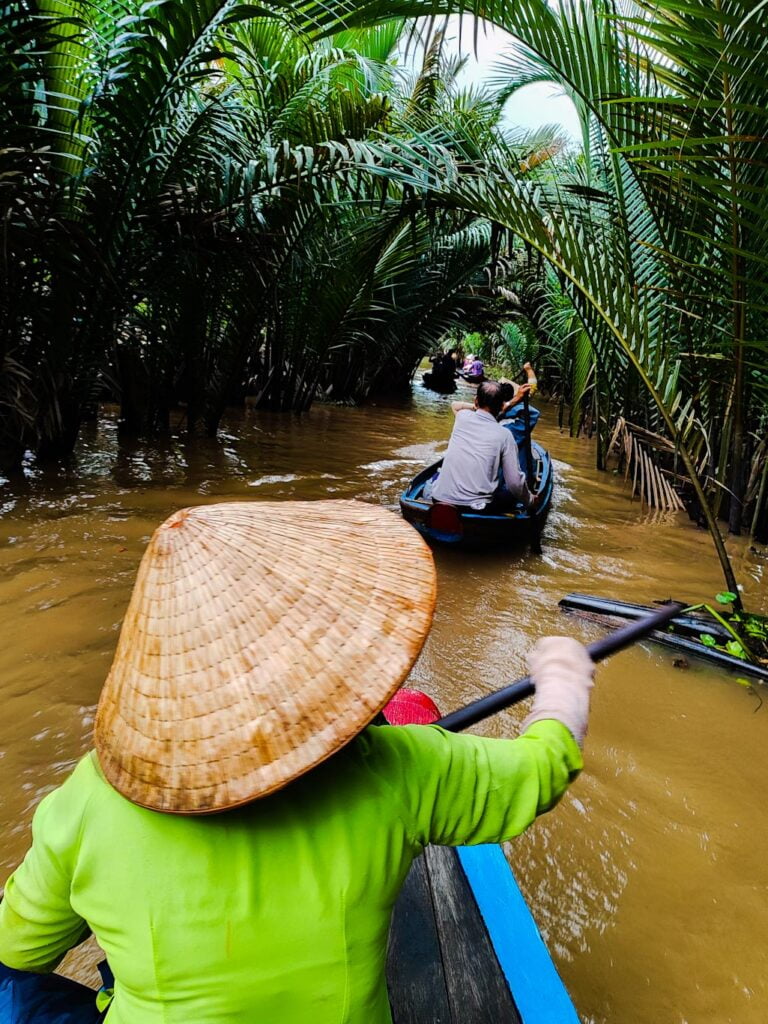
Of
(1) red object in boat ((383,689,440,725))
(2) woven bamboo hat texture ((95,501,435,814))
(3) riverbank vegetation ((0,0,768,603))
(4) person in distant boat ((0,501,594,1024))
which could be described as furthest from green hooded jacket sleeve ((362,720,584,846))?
(3) riverbank vegetation ((0,0,768,603))

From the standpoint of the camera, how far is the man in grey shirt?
4.26m

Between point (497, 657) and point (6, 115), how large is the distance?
13.2 ft

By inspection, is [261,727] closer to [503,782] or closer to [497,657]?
[503,782]

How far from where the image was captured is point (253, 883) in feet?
2.24

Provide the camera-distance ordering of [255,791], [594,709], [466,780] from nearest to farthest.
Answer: [255,791] < [466,780] < [594,709]

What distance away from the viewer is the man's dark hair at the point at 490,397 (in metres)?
4.23

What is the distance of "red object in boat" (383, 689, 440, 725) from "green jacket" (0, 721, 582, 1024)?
3.06 feet

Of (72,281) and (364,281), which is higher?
(364,281)

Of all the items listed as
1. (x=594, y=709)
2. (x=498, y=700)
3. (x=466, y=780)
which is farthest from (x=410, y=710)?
(x=594, y=709)

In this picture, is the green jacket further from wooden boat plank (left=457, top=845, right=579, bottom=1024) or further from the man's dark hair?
the man's dark hair

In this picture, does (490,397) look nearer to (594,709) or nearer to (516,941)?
(594,709)

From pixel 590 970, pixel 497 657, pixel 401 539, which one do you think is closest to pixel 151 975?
pixel 401 539

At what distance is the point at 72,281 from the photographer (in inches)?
167

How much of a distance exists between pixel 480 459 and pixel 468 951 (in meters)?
3.34
